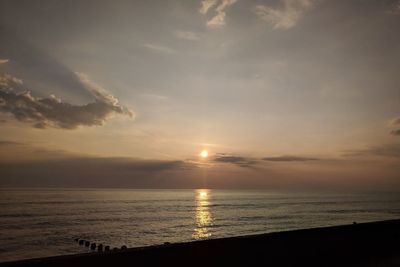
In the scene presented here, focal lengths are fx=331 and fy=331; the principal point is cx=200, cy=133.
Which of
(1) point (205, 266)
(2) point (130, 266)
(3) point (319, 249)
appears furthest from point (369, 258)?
(2) point (130, 266)

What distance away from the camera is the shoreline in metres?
6.95

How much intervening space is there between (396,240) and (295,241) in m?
5.55

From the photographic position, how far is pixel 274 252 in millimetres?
9398

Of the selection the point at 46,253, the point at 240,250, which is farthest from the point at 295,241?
the point at 46,253

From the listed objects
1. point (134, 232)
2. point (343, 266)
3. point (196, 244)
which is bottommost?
point (134, 232)

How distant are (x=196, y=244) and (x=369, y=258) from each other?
608 cm

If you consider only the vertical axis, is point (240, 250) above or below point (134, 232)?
above

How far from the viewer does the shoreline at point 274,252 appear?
6945mm

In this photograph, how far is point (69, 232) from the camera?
38062 millimetres

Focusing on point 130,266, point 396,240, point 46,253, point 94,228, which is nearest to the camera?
point 130,266

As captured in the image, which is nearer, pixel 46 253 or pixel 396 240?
pixel 396 240

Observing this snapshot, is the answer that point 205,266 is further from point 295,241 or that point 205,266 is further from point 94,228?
point 94,228

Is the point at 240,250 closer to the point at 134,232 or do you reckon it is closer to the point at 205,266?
the point at 205,266

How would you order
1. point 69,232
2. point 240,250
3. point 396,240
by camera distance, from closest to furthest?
point 240,250 < point 396,240 < point 69,232
